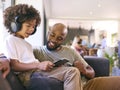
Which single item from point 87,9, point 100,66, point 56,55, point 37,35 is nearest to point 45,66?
point 56,55

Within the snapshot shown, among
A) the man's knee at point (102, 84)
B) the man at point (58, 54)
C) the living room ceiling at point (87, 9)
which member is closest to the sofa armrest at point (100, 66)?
the man at point (58, 54)

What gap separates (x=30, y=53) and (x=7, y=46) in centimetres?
18

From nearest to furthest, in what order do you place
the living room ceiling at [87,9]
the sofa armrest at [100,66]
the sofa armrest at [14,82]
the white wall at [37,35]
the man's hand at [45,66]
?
the sofa armrest at [14,82] → the man's hand at [45,66] → the sofa armrest at [100,66] → the white wall at [37,35] → the living room ceiling at [87,9]

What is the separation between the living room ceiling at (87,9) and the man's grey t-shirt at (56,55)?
225 inches

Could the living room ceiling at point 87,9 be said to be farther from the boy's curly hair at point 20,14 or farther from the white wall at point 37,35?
the boy's curly hair at point 20,14

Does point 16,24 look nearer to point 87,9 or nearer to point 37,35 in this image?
point 37,35

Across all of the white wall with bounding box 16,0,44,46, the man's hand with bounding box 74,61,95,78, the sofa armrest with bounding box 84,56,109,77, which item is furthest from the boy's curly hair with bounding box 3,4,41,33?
the white wall with bounding box 16,0,44,46

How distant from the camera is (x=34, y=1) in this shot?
3129 millimetres

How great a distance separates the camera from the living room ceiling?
7996 millimetres

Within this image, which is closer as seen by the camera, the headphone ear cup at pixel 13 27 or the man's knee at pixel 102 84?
the headphone ear cup at pixel 13 27

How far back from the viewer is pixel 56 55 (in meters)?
2.03

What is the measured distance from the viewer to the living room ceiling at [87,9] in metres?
8.00

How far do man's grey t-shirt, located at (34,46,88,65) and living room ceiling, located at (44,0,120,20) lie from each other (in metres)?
5.71

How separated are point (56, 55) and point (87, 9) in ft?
21.5
